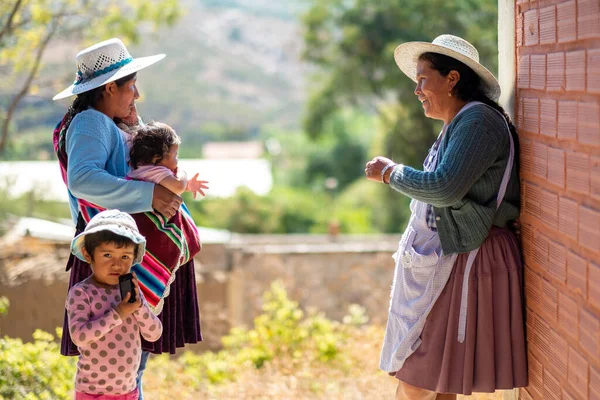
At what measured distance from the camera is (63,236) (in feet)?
29.2

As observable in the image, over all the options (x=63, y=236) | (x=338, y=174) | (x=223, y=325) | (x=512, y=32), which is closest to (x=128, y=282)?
(x=512, y=32)

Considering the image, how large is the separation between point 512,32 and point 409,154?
19126 mm

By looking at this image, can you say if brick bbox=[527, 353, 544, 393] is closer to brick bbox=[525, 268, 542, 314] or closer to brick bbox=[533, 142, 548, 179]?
brick bbox=[525, 268, 542, 314]

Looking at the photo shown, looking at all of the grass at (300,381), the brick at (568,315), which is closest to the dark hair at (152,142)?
the brick at (568,315)

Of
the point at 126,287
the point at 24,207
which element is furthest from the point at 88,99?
the point at 24,207

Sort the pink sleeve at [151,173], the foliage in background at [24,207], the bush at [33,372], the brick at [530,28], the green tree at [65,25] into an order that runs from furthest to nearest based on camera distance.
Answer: the foliage in background at [24,207]
the green tree at [65,25]
the bush at [33,372]
the pink sleeve at [151,173]
the brick at [530,28]

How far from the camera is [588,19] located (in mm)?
2207

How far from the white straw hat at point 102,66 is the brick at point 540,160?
142 centimetres

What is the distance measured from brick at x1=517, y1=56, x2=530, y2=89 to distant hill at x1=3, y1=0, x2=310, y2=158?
43416 mm

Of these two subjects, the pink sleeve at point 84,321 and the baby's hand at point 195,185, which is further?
the baby's hand at point 195,185

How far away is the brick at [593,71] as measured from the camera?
2.12 meters

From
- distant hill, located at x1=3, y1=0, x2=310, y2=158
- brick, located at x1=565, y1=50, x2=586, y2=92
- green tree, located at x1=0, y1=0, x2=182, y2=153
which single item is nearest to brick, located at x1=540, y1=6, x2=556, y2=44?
brick, located at x1=565, y1=50, x2=586, y2=92

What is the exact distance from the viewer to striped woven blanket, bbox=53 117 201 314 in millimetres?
2965

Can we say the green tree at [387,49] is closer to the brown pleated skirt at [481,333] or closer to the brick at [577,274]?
the brown pleated skirt at [481,333]
